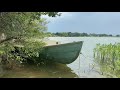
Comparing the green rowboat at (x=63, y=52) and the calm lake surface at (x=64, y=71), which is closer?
the calm lake surface at (x=64, y=71)

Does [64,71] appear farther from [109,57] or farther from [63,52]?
[109,57]

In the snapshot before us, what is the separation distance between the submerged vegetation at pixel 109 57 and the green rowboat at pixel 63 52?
0.67m

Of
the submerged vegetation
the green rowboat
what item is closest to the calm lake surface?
the submerged vegetation

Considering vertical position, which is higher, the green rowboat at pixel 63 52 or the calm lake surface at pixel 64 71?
the green rowboat at pixel 63 52

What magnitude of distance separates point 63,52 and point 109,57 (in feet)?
4.35

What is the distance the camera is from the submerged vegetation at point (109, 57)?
21.2ft

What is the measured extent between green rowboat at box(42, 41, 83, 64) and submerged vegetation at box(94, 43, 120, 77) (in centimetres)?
67

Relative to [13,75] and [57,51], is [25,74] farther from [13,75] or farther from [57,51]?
[57,51]

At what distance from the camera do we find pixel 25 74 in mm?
6617

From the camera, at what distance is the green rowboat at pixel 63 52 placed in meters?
6.73

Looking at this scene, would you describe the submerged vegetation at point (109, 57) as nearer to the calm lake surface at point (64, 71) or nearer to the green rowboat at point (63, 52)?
the calm lake surface at point (64, 71)

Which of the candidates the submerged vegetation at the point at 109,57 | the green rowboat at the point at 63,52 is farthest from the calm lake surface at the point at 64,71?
the green rowboat at the point at 63,52
